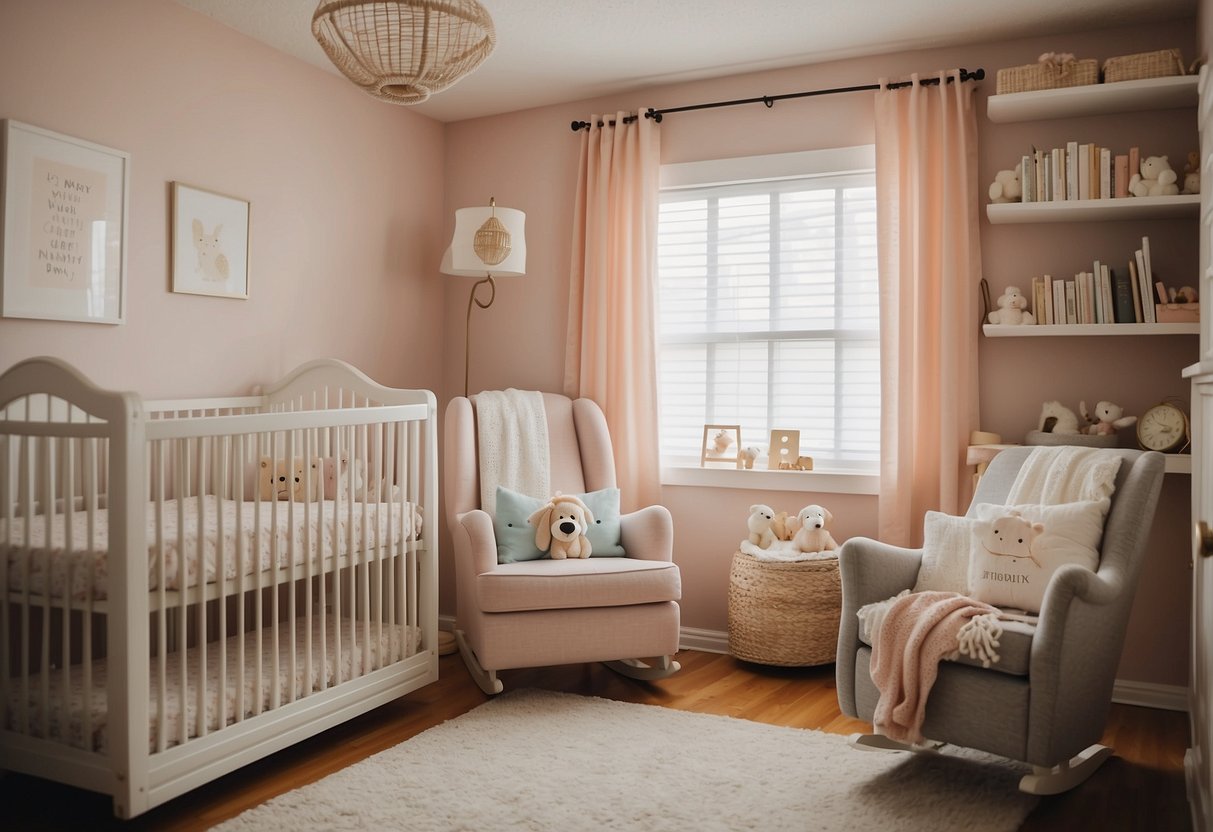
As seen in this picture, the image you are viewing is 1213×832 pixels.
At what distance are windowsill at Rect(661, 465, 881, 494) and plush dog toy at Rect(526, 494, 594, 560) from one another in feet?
2.28

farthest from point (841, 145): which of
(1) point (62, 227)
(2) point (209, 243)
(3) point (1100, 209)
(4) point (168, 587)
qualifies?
(4) point (168, 587)

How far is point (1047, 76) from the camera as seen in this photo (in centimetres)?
309

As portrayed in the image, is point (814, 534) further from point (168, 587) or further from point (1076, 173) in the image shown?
point (168, 587)

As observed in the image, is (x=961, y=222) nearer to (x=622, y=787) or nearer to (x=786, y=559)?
(x=786, y=559)

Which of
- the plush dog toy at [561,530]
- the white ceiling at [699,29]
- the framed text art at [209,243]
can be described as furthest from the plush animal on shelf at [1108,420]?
the framed text art at [209,243]

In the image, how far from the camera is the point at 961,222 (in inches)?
132

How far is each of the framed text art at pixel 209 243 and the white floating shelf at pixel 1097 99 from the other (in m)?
2.65

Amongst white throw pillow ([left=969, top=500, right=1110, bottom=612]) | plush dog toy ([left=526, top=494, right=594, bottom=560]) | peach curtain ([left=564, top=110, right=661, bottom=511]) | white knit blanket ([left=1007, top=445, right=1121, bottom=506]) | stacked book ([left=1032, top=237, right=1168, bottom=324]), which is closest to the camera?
white throw pillow ([left=969, top=500, right=1110, bottom=612])

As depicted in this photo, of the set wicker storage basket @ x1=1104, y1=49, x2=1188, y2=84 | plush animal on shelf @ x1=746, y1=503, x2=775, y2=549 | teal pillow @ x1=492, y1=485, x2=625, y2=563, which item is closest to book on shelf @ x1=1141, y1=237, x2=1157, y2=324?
wicker storage basket @ x1=1104, y1=49, x2=1188, y2=84

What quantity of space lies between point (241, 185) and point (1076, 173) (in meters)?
2.86

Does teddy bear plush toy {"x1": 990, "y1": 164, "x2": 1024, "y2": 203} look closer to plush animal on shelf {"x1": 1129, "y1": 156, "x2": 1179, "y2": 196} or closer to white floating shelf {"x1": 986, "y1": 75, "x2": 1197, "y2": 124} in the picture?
white floating shelf {"x1": 986, "y1": 75, "x2": 1197, "y2": 124}

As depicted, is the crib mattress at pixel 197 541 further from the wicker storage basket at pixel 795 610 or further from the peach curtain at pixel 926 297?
the peach curtain at pixel 926 297

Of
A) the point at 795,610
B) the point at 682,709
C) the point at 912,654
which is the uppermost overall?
the point at 912,654

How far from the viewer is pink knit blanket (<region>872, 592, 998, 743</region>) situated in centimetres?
229
